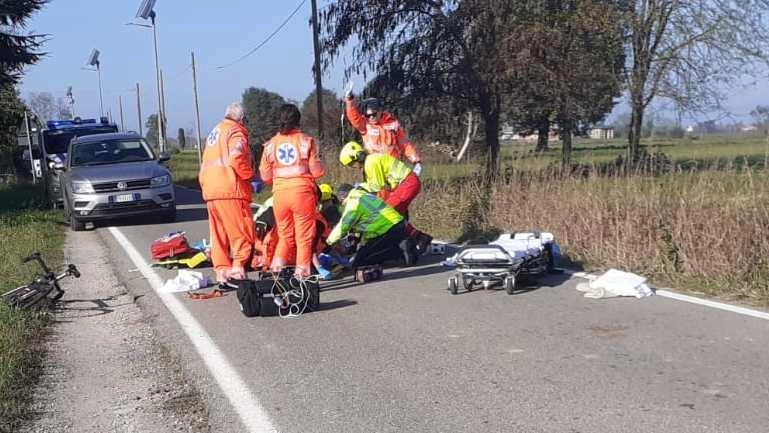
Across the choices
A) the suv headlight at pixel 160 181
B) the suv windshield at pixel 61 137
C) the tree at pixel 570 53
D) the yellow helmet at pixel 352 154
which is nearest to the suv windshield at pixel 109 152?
the suv headlight at pixel 160 181

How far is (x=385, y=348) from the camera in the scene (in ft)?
20.4

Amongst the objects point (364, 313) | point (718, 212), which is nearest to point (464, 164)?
point (718, 212)

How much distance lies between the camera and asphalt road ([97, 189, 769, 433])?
4.68 meters

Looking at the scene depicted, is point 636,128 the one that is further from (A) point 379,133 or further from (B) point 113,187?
(B) point 113,187

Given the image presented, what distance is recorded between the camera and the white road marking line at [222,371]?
15.7 feet

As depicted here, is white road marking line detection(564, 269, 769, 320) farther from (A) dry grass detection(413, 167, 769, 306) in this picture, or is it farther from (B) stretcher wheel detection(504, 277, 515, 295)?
(B) stretcher wheel detection(504, 277, 515, 295)

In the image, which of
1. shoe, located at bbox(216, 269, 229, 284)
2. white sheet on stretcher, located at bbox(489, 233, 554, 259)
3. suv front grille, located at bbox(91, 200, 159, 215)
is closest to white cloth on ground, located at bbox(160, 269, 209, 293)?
shoe, located at bbox(216, 269, 229, 284)

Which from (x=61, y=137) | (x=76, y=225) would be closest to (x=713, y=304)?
(x=76, y=225)

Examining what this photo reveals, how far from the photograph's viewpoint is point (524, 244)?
8602mm

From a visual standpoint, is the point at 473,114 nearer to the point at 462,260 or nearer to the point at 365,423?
the point at 462,260

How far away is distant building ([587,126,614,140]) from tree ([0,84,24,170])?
94.0 feet

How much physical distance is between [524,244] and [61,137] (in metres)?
17.1

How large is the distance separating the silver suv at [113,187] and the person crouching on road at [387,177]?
7.33 meters

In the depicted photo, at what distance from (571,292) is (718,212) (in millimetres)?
1774
